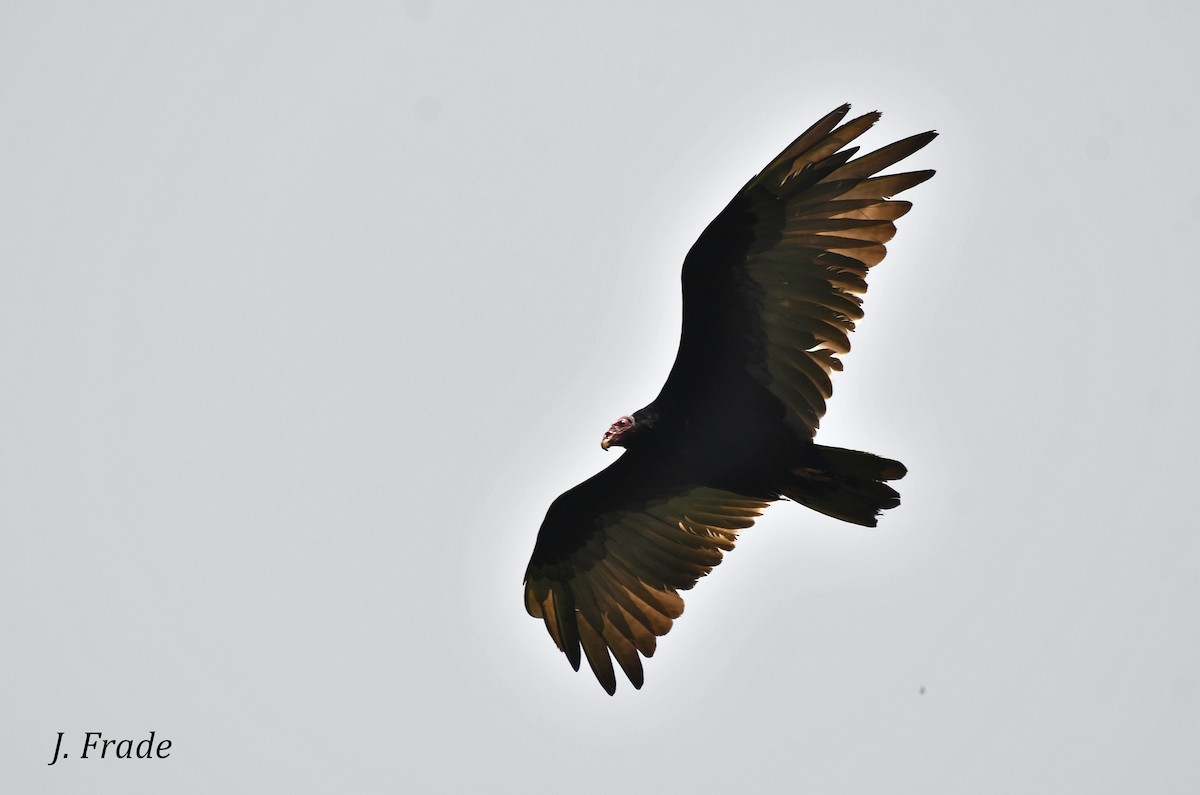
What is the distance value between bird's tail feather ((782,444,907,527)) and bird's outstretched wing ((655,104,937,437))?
328 millimetres

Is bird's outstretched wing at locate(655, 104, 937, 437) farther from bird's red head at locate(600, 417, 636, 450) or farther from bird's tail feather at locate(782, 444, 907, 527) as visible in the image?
bird's red head at locate(600, 417, 636, 450)

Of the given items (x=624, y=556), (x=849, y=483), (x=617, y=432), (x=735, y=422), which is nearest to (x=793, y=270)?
(x=735, y=422)

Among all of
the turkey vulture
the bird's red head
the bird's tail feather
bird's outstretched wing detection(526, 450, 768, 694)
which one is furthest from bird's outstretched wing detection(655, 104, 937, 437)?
bird's outstretched wing detection(526, 450, 768, 694)

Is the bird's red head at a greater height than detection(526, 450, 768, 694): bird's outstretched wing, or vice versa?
the bird's red head

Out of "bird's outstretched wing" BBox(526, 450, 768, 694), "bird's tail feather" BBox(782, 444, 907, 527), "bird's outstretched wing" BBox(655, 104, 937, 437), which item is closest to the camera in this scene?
"bird's outstretched wing" BBox(655, 104, 937, 437)

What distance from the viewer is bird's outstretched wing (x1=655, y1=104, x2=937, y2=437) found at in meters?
8.53

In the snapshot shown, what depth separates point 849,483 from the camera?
8.79 m

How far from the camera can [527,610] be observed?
414 inches

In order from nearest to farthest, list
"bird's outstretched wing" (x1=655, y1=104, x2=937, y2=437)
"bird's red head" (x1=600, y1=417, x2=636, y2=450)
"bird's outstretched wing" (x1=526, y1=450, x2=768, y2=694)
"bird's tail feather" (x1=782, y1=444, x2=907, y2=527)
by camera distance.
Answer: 1. "bird's outstretched wing" (x1=655, y1=104, x2=937, y2=437)
2. "bird's tail feather" (x1=782, y1=444, x2=907, y2=527)
3. "bird's red head" (x1=600, y1=417, x2=636, y2=450)
4. "bird's outstretched wing" (x1=526, y1=450, x2=768, y2=694)

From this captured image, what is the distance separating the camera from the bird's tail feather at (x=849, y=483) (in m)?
8.66

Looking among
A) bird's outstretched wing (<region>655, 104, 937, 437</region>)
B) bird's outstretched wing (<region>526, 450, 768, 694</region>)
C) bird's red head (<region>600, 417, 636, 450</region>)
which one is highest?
bird's outstretched wing (<region>655, 104, 937, 437</region>)

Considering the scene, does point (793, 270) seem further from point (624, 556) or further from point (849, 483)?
point (624, 556)

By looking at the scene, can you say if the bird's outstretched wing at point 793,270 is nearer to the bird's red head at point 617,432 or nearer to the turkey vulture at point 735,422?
the turkey vulture at point 735,422

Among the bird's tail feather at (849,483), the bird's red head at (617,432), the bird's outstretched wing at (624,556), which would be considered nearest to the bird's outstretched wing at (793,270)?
the bird's tail feather at (849,483)
